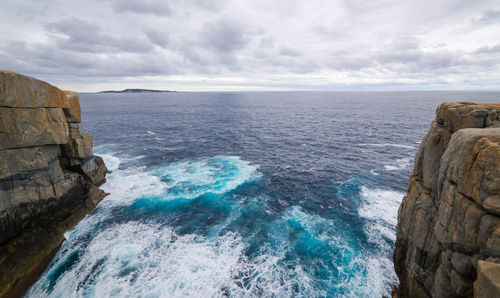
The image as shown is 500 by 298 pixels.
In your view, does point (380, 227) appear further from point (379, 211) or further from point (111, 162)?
point (111, 162)

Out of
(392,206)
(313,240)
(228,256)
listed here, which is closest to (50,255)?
(228,256)

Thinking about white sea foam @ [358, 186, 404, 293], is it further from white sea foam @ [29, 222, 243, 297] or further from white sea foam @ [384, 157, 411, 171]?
white sea foam @ [29, 222, 243, 297]

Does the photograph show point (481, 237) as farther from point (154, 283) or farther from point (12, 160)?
point (12, 160)

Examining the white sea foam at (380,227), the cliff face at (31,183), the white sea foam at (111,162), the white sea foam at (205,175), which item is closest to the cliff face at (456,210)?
the white sea foam at (380,227)

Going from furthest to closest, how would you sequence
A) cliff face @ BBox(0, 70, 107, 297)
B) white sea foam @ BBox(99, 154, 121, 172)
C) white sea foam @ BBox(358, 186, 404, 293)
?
white sea foam @ BBox(99, 154, 121, 172)
cliff face @ BBox(0, 70, 107, 297)
white sea foam @ BBox(358, 186, 404, 293)

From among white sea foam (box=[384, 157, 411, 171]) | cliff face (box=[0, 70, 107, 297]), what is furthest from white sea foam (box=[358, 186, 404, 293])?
cliff face (box=[0, 70, 107, 297])

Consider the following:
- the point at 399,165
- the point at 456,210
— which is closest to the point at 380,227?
the point at 456,210
